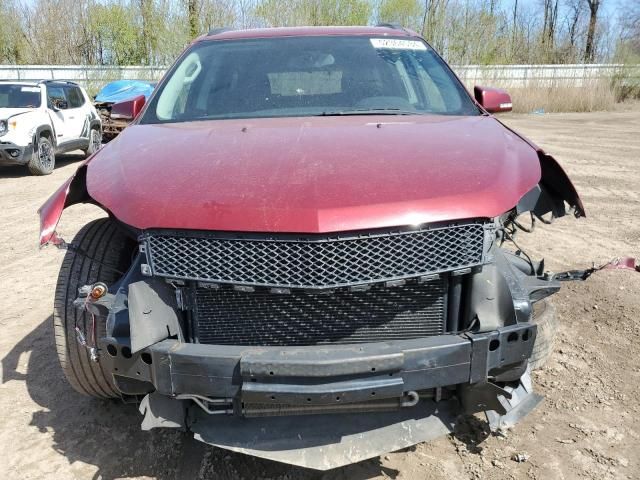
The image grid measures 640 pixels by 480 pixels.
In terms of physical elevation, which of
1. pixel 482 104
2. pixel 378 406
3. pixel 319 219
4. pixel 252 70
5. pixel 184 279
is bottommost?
pixel 378 406

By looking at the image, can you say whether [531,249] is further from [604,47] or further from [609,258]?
[604,47]

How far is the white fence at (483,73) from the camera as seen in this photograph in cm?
2517

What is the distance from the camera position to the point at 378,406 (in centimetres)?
228

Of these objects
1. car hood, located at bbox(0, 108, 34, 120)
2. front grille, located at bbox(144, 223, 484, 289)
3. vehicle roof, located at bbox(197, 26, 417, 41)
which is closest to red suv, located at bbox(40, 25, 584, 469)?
front grille, located at bbox(144, 223, 484, 289)

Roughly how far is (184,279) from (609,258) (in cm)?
440

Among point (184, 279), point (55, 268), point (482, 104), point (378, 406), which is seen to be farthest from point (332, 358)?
point (55, 268)

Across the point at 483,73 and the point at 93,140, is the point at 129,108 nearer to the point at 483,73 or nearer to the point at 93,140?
the point at 93,140

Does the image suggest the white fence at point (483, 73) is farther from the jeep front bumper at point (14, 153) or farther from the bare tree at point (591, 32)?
the jeep front bumper at point (14, 153)

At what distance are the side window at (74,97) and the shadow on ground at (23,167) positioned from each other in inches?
52.5

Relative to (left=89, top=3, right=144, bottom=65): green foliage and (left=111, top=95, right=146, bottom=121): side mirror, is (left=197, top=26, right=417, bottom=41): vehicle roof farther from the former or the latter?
(left=89, top=3, right=144, bottom=65): green foliage

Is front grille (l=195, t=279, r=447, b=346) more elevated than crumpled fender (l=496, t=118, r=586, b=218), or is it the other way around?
crumpled fender (l=496, t=118, r=586, b=218)

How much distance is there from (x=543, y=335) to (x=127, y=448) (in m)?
2.19

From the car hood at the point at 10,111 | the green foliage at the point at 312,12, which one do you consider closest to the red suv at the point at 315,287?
the car hood at the point at 10,111

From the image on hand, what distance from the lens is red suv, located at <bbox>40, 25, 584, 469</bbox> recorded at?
2.05 m
